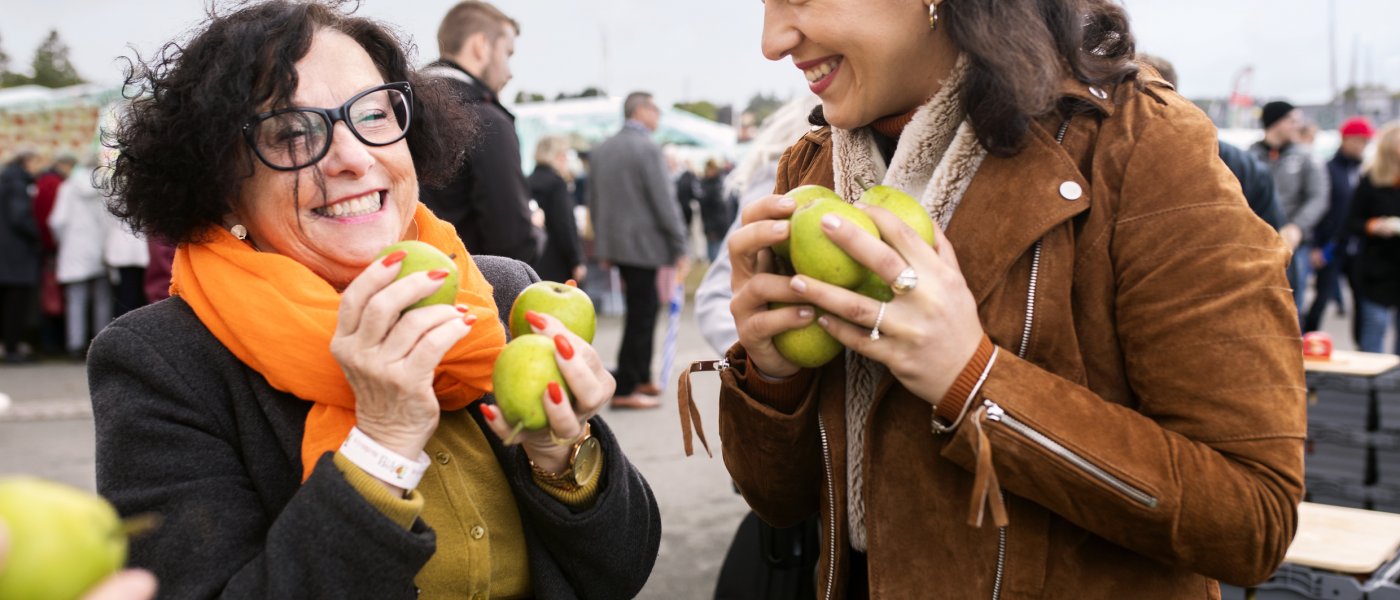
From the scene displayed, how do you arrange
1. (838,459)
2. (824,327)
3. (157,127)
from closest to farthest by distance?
(824,327) < (838,459) < (157,127)

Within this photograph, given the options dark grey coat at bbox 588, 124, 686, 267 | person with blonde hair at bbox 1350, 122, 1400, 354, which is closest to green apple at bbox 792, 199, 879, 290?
dark grey coat at bbox 588, 124, 686, 267

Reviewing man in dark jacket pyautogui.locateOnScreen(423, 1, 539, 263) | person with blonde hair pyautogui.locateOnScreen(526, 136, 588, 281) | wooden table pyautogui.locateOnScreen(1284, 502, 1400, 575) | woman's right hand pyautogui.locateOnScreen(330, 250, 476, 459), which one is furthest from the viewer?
person with blonde hair pyautogui.locateOnScreen(526, 136, 588, 281)

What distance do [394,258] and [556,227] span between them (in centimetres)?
609

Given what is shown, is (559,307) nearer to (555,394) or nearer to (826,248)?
(555,394)

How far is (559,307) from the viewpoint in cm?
170

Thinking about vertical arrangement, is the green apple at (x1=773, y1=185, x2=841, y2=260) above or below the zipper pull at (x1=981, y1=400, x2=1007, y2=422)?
above

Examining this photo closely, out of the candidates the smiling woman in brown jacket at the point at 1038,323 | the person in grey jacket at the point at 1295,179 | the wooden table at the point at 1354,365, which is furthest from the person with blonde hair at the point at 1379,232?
the smiling woman in brown jacket at the point at 1038,323

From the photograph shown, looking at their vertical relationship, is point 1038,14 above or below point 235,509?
above

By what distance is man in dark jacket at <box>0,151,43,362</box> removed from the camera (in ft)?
31.1

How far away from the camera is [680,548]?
4.95 metres

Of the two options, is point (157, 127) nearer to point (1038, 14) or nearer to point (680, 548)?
point (1038, 14)

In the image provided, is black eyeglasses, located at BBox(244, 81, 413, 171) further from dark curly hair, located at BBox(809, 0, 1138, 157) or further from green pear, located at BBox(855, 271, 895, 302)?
dark curly hair, located at BBox(809, 0, 1138, 157)

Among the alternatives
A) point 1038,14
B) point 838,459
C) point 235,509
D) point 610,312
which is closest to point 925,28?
point 1038,14

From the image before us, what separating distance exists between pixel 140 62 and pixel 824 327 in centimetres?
143
